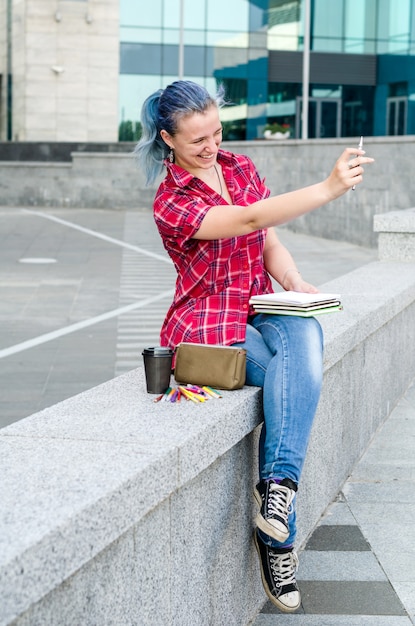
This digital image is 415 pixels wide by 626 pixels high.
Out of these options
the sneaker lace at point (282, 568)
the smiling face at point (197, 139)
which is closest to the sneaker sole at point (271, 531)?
the sneaker lace at point (282, 568)

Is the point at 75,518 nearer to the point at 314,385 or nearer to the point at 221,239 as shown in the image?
the point at 314,385

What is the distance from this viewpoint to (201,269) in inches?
159

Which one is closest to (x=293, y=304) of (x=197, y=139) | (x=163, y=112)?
(x=197, y=139)

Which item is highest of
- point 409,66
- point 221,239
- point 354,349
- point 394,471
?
point 409,66

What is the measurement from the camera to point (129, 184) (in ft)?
102

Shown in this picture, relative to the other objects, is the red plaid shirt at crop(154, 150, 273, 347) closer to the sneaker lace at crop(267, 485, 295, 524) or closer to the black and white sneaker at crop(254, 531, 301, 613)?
the sneaker lace at crop(267, 485, 295, 524)

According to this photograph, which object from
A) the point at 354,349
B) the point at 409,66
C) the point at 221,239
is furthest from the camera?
the point at 409,66

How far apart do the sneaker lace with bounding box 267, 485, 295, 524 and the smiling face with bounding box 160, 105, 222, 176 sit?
4.15 ft

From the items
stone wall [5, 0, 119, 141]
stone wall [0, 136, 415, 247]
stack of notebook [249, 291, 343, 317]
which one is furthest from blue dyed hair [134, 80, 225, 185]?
stone wall [5, 0, 119, 141]

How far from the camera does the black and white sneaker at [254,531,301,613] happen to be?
3492 millimetres

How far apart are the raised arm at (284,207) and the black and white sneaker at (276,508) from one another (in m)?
0.88

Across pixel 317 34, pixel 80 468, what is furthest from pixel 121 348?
pixel 317 34

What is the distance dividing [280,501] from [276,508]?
2 centimetres

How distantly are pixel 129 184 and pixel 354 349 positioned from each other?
26.0 meters
